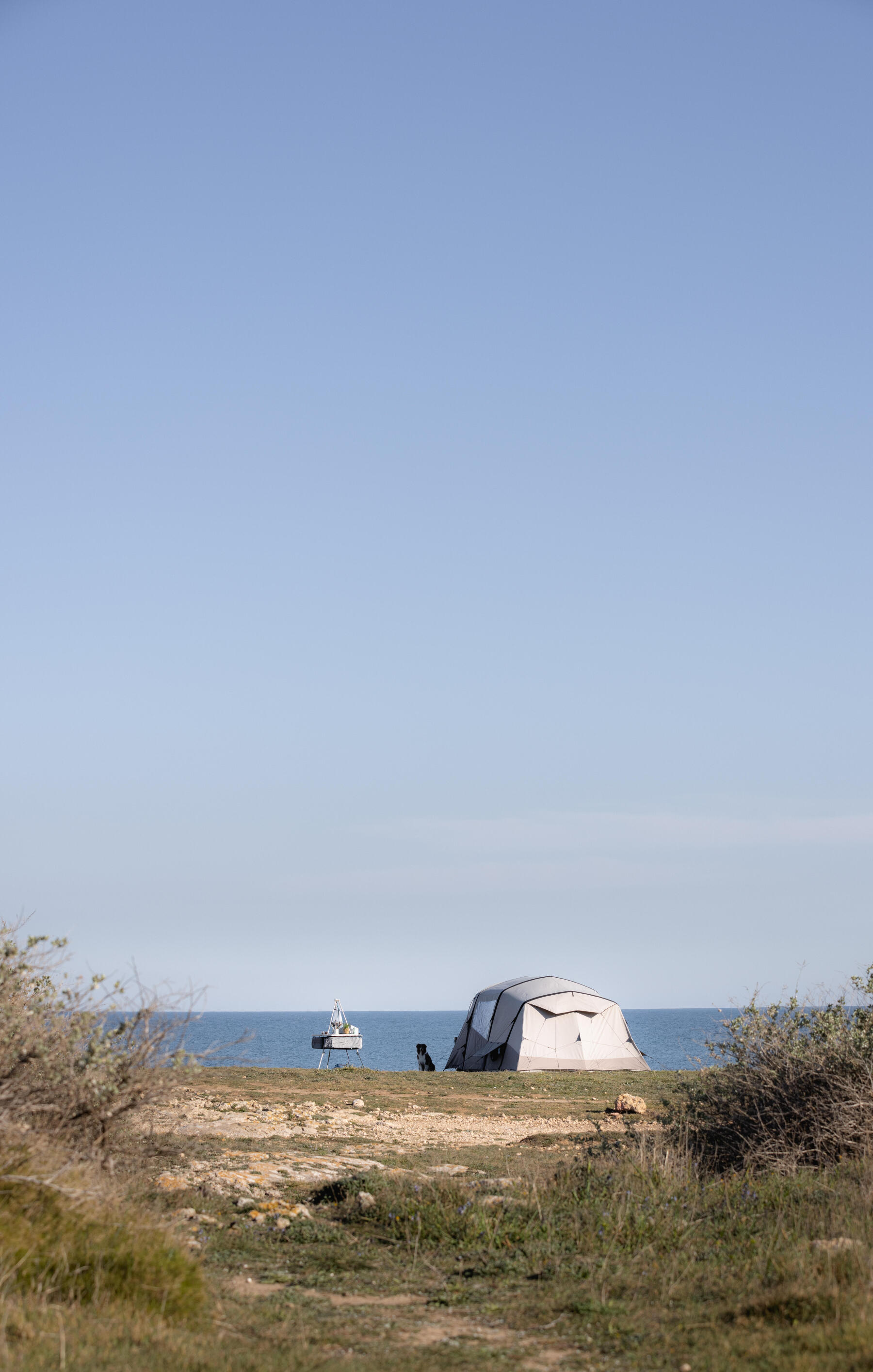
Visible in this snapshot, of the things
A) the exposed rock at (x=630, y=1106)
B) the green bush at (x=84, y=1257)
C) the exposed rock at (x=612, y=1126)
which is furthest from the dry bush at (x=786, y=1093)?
the exposed rock at (x=630, y=1106)

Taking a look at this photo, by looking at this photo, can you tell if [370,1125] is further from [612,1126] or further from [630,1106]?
[630,1106]

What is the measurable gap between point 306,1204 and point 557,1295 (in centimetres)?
414

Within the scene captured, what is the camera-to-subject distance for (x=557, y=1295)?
24.5 feet

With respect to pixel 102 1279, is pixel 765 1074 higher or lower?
higher

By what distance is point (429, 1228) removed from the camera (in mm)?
9266

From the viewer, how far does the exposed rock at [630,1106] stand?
2078 centimetres

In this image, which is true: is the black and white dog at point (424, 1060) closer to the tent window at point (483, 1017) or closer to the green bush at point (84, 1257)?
the tent window at point (483, 1017)

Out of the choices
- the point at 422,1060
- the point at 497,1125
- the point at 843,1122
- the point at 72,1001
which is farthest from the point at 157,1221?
the point at 422,1060

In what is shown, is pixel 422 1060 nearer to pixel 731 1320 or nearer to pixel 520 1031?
pixel 520 1031

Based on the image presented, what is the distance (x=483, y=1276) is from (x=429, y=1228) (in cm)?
124

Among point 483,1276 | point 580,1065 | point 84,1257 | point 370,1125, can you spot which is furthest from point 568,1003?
point 84,1257

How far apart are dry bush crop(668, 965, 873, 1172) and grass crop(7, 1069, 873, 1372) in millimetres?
581

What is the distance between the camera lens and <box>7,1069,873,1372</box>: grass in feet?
19.7

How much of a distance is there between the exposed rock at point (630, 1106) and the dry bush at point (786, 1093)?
25.2ft
